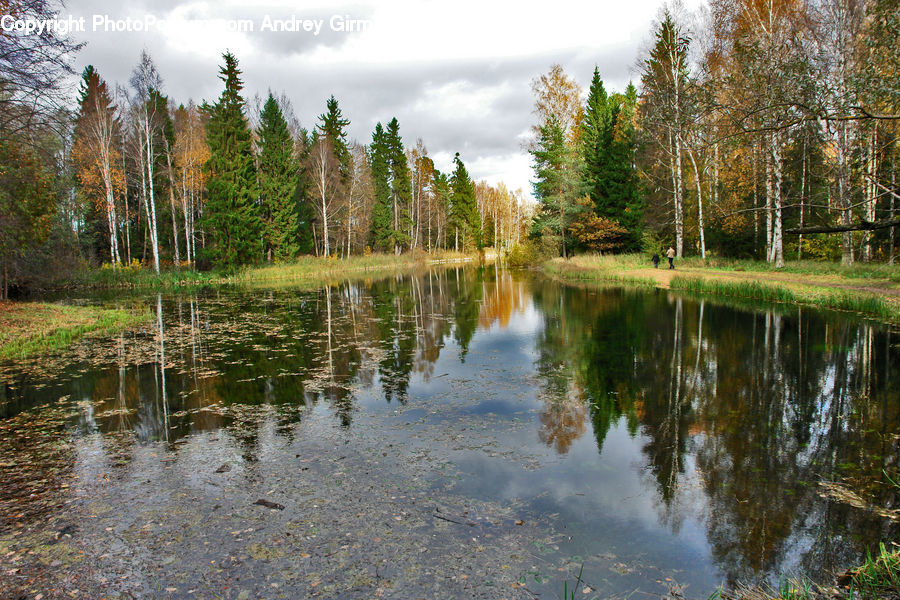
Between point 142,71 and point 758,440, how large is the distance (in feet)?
109

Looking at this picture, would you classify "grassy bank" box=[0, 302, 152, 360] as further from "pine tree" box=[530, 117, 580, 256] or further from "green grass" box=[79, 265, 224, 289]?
"pine tree" box=[530, 117, 580, 256]

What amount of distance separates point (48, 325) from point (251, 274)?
58.9 ft

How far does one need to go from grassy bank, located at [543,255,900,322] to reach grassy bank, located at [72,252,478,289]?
1729 cm

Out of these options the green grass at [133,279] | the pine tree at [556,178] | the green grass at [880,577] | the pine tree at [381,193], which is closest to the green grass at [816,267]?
the pine tree at [556,178]

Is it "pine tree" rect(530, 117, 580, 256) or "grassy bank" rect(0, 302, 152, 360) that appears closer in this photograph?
"grassy bank" rect(0, 302, 152, 360)

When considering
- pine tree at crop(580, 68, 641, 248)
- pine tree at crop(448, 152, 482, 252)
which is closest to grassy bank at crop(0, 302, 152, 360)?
pine tree at crop(580, 68, 641, 248)

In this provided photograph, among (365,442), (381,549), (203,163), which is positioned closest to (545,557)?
Answer: (381,549)

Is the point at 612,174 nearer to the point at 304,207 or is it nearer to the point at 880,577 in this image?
the point at 304,207

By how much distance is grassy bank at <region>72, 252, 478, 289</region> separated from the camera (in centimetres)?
2723

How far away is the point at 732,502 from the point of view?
169 inches

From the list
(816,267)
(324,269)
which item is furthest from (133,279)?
(816,267)

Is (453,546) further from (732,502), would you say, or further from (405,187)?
(405,187)

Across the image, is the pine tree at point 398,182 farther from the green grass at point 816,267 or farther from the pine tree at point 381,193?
the green grass at point 816,267

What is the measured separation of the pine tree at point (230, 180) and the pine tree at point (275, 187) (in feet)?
5.49
